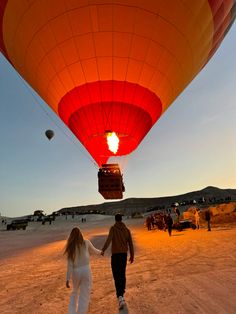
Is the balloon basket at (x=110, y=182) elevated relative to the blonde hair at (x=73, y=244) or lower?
elevated

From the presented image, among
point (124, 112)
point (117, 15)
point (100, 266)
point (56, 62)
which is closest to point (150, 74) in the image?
point (124, 112)

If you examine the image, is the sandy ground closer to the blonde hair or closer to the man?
the man

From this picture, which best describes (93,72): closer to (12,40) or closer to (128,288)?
(12,40)

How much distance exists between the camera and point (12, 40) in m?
10.5

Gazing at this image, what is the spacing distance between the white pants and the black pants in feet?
3.07

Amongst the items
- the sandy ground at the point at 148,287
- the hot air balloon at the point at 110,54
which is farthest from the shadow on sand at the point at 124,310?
the hot air balloon at the point at 110,54

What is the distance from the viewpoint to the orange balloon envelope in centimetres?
928

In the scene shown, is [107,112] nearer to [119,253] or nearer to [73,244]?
[119,253]

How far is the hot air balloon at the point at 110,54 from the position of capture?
9.29m

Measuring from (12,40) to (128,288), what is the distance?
29.4 feet

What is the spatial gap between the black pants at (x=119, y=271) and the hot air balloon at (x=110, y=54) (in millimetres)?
7247

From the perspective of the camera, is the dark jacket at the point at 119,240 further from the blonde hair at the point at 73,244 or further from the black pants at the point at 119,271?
the blonde hair at the point at 73,244

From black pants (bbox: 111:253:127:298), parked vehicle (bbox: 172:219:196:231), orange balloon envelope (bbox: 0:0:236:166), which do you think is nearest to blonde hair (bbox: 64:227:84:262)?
black pants (bbox: 111:253:127:298)

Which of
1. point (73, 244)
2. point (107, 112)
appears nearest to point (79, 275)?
point (73, 244)
